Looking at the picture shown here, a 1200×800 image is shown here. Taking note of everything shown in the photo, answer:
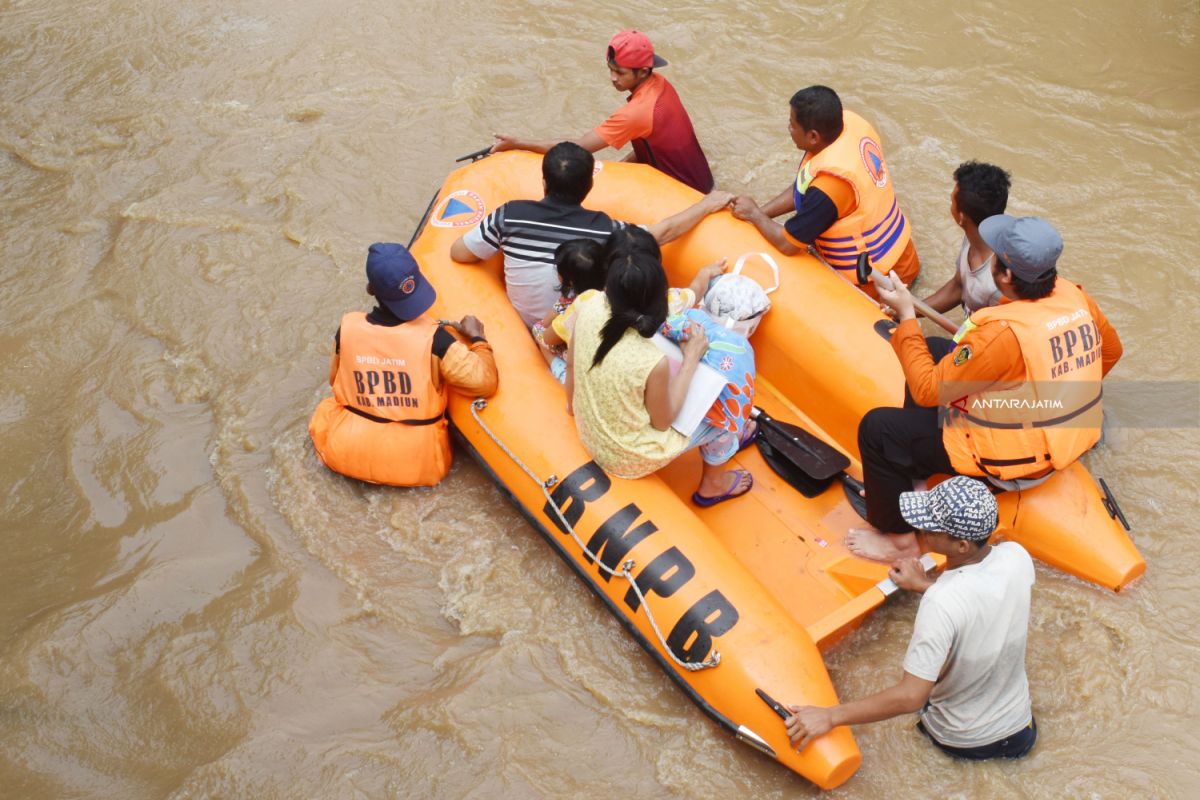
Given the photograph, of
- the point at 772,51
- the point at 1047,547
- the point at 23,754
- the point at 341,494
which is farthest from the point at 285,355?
the point at 772,51

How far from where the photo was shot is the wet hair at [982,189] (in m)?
3.57

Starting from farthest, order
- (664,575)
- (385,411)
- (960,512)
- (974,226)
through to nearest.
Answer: (385,411) → (974,226) → (664,575) → (960,512)

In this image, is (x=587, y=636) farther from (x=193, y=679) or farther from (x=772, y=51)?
(x=772, y=51)

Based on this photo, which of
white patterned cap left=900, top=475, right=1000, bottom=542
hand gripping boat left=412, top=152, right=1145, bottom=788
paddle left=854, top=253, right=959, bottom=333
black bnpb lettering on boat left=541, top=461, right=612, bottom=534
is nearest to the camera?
white patterned cap left=900, top=475, right=1000, bottom=542

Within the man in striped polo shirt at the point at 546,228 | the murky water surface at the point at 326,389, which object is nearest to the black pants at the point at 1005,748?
the murky water surface at the point at 326,389

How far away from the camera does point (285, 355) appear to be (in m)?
4.76

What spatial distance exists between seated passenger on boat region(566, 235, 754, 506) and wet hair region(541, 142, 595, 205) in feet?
2.09

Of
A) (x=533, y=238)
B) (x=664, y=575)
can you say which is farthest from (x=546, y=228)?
(x=664, y=575)

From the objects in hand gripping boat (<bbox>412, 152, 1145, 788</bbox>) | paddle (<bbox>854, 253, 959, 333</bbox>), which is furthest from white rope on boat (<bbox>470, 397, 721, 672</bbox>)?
paddle (<bbox>854, 253, 959, 333</bbox>)

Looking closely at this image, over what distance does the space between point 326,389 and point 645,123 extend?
6.07 ft

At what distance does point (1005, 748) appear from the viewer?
2.99 m

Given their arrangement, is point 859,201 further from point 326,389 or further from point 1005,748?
point 326,389

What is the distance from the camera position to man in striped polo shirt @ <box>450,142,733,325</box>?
3.75 metres

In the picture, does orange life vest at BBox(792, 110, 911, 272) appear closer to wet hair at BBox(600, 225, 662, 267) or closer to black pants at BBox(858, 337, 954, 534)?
black pants at BBox(858, 337, 954, 534)
